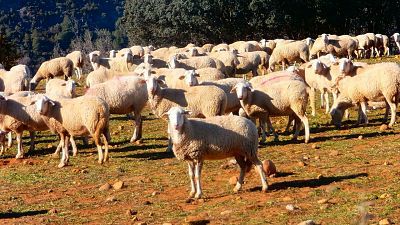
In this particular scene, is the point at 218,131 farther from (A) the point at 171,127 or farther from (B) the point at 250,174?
(B) the point at 250,174

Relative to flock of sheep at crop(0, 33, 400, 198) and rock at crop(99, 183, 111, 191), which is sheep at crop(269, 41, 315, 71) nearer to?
flock of sheep at crop(0, 33, 400, 198)

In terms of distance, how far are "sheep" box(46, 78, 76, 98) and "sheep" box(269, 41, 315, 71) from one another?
15674mm

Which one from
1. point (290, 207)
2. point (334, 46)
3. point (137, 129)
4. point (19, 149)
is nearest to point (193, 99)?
point (137, 129)

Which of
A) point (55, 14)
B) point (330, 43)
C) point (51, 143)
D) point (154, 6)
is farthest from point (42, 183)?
point (55, 14)

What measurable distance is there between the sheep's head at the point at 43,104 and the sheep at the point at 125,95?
2826mm

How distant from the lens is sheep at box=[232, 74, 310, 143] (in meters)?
18.1

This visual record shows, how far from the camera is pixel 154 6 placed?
65.1m

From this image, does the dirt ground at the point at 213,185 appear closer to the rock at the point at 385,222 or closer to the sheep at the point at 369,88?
the rock at the point at 385,222

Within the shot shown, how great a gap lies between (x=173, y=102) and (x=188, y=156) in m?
6.04

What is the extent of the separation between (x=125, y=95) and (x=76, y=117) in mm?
3619

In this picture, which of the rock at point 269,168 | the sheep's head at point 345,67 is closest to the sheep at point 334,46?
the sheep's head at point 345,67

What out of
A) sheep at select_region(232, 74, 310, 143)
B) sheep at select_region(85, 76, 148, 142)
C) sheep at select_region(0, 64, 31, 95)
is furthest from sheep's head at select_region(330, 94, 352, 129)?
sheep at select_region(0, 64, 31, 95)

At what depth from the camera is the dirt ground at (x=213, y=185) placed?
36.4ft

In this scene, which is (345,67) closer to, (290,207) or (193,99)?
(193,99)
